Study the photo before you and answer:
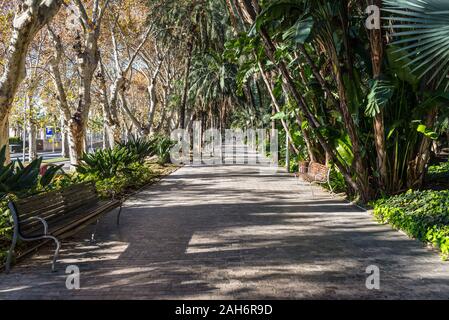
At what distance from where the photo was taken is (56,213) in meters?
6.45

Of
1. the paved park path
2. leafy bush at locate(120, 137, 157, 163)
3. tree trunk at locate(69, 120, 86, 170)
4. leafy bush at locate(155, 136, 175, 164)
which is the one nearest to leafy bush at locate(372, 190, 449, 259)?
the paved park path

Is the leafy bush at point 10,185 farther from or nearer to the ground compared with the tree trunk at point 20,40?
nearer to the ground

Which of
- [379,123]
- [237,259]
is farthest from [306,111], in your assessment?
[237,259]

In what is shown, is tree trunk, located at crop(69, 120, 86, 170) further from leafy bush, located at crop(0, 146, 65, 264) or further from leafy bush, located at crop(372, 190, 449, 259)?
leafy bush, located at crop(372, 190, 449, 259)

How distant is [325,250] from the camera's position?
251 inches

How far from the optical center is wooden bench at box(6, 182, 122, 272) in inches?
214

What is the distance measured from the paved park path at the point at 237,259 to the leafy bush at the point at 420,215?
0.21 meters

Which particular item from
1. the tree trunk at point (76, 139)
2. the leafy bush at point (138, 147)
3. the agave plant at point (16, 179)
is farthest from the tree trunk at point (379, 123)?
the leafy bush at point (138, 147)

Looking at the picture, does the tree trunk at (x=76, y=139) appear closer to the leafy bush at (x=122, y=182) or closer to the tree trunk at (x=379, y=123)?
the leafy bush at (x=122, y=182)

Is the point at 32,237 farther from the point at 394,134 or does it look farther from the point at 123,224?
the point at 394,134

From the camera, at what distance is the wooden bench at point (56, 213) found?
543cm

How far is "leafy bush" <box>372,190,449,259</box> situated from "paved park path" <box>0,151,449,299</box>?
211 mm

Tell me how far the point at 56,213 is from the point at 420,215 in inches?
223

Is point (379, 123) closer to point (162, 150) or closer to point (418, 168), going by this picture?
point (418, 168)
